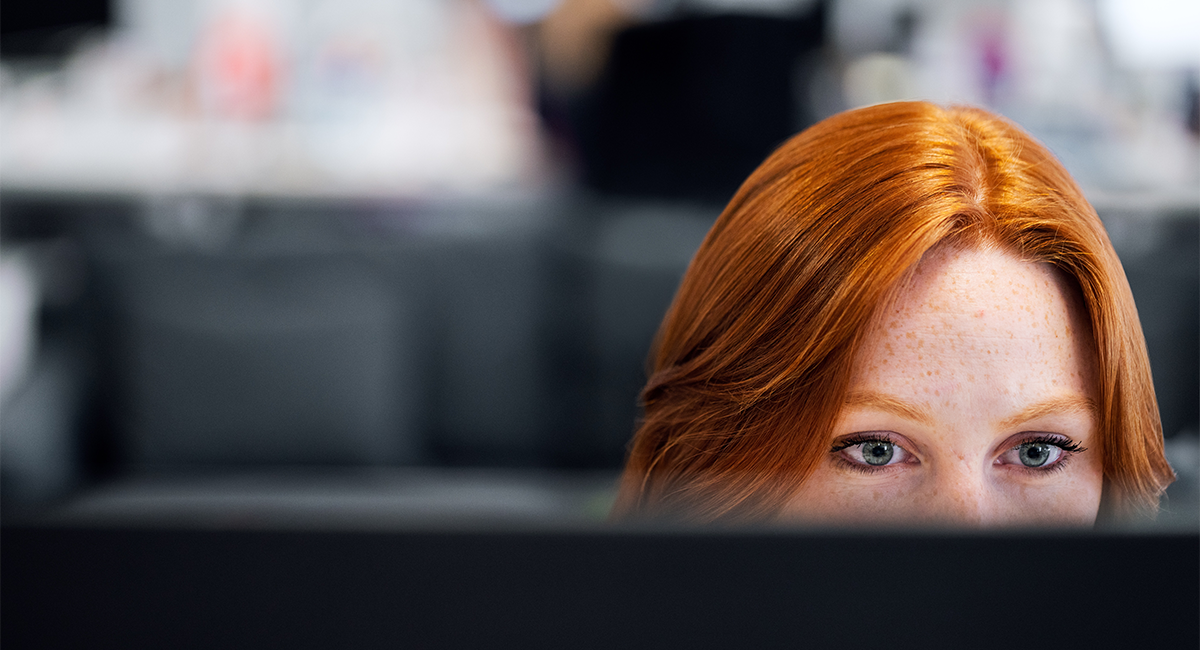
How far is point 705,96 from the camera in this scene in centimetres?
220

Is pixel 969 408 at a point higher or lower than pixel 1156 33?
lower

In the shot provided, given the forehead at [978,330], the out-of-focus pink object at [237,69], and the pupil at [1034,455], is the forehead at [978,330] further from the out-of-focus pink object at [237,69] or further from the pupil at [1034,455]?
the out-of-focus pink object at [237,69]

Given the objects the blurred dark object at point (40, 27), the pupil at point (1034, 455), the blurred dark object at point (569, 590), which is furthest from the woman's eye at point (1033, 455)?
the blurred dark object at point (40, 27)

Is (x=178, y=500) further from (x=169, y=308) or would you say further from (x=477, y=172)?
(x=477, y=172)

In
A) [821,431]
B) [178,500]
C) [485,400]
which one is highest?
[821,431]

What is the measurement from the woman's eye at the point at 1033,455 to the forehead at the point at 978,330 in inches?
1.4

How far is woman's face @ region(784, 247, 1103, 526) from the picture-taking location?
0.53 meters

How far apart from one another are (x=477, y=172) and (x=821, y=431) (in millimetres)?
2046

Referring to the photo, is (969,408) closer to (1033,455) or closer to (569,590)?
(1033,455)

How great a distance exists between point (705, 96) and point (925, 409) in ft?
5.80

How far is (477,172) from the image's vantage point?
8.18ft

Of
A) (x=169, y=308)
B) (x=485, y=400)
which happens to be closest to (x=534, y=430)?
(x=485, y=400)

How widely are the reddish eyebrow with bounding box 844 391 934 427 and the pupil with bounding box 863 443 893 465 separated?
24 mm

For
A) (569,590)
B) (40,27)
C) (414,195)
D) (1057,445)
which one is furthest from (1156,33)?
(40,27)
